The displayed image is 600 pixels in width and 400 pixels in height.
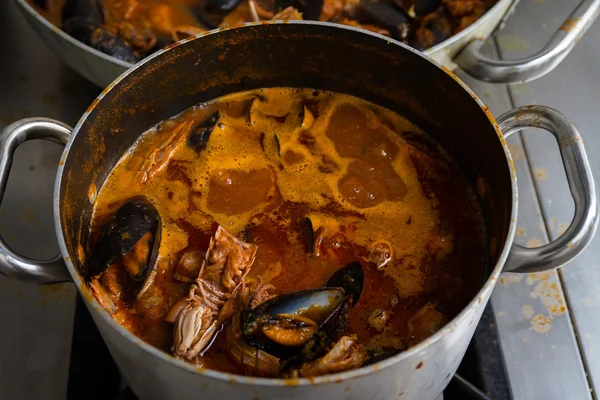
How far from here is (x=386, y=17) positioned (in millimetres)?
1617

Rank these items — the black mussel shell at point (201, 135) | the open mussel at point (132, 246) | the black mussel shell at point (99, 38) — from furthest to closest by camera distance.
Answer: the black mussel shell at point (99, 38) < the black mussel shell at point (201, 135) < the open mussel at point (132, 246)

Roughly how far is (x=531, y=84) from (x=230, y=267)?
3.52 ft

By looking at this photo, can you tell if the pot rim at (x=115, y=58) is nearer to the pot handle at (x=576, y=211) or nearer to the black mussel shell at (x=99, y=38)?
the black mussel shell at (x=99, y=38)

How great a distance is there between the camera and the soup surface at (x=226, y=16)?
158 cm

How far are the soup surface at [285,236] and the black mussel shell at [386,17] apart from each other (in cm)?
34

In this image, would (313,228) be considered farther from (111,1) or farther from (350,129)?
(111,1)

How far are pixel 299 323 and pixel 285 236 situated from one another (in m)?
0.25

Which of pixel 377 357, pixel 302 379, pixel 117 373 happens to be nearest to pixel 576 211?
pixel 377 357

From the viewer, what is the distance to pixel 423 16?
1.67 metres

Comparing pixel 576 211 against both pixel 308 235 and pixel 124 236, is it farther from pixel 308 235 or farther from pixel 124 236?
pixel 124 236

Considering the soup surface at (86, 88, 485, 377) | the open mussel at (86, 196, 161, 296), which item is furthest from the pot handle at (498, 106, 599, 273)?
the open mussel at (86, 196, 161, 296)

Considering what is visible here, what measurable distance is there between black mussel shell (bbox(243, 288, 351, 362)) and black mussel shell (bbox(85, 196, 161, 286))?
250mm

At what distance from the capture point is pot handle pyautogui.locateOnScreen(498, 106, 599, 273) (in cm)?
90

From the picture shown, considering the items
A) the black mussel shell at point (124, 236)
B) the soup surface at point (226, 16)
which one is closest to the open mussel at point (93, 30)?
the soup surface at point (226, 16)
